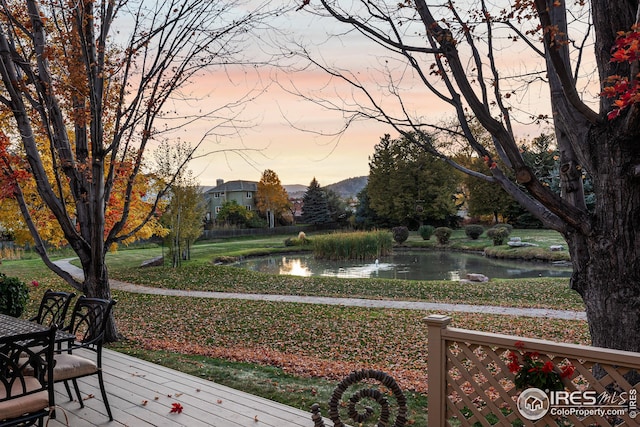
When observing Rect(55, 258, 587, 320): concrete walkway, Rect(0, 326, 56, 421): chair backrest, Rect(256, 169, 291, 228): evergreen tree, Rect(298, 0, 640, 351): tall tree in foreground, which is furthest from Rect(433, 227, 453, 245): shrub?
Rect(0, 326, 56, 421): chair backrest

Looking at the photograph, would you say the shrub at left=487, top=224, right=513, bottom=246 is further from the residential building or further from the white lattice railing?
the residential building

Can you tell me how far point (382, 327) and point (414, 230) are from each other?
2731 centimetres

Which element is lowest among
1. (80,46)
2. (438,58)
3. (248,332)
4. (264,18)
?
(248,332)

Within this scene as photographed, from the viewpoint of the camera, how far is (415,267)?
59.4 ft

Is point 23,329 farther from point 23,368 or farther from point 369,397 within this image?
point 369,397

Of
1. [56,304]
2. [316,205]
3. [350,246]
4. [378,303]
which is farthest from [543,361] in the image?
[316,205]

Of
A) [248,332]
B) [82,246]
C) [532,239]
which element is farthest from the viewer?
[532,239]

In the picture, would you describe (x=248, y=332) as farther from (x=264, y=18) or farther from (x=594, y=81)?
(x=594, y=81)

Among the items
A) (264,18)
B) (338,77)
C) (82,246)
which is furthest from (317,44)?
(82,246)

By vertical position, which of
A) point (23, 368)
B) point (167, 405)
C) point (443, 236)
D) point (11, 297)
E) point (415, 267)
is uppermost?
point (443, 236)

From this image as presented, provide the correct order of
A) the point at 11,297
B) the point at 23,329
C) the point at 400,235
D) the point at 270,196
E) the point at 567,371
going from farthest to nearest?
the point at 270,196
the point at 400,235
the point at 11,297
the point at 23,329
the point at 567,371

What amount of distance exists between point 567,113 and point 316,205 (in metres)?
37.5

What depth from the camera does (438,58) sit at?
366 cm

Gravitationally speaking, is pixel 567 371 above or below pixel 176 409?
above
